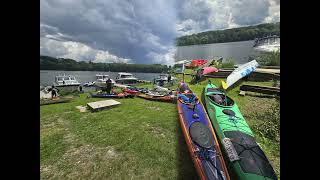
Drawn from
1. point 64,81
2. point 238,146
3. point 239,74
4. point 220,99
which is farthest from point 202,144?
point 64,81

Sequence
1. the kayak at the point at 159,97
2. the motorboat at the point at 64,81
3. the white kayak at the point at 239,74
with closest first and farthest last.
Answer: the kayak at the point at 159,97, the white kayak at the point at 239,74, the motorboat at the point at 64,81

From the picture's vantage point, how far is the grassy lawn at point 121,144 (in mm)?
4691

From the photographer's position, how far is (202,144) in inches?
184

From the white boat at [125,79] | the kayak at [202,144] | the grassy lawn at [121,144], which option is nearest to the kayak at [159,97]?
the grassy lawn at [121,144]

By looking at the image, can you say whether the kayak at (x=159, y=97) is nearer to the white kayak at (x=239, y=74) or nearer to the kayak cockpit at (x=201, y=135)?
the white kayak at (x=239, y=74)

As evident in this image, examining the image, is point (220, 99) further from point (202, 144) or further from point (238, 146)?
point (202, 144)

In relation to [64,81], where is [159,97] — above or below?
below

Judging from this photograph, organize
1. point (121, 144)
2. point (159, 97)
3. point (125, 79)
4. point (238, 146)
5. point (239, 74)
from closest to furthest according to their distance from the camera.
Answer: point (238, 146)
point (121, 144)
point (159, 97)
point (239, 74)
point (125, 79)

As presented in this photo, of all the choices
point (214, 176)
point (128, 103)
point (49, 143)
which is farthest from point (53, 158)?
point (128, 103)

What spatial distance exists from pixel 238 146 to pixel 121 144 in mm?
3141

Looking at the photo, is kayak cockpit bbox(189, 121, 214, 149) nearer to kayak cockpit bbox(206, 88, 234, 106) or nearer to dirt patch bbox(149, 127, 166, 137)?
dirt patch bbox(149, 127, 166, 137)

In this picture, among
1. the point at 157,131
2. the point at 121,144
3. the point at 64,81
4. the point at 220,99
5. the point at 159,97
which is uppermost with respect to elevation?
the point at 64,81

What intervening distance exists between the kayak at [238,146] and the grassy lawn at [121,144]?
81 centimetres
